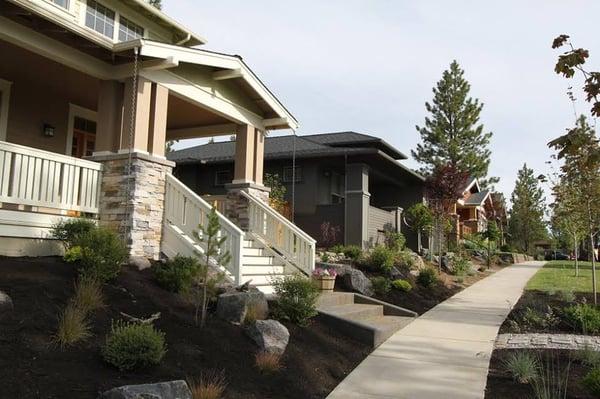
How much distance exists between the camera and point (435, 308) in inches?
Result: 408

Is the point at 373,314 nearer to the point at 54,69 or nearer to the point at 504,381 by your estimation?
the point at 504,381

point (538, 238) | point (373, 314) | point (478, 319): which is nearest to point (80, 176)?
point (373, 314)

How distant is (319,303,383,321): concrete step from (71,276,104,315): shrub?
3419mm

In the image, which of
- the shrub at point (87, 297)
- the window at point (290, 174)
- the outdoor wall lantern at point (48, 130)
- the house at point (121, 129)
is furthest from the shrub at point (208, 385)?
the window at point (290, 174)

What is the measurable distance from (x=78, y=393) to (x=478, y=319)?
7.25 meters

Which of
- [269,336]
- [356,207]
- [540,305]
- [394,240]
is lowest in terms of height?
[269,336]

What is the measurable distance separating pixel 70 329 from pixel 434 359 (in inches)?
174

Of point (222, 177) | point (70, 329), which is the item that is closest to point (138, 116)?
point (70, 329)

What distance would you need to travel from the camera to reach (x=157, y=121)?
28.2ft

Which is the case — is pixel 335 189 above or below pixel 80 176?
above

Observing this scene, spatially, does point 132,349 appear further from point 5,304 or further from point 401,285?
point 401,285

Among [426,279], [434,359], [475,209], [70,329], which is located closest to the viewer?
[70,329]

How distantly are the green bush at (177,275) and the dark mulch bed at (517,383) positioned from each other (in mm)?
3872

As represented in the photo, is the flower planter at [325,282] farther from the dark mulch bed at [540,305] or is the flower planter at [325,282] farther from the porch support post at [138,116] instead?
the porch support post at [138,116]
